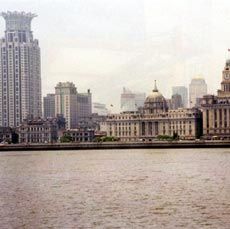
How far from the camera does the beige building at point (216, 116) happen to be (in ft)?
494

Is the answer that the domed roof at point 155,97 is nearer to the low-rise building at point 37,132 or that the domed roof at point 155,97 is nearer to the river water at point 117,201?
the low-rise building at point 37,132

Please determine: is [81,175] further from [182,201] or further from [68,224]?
[68,224]

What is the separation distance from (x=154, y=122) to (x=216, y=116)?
13893 mm

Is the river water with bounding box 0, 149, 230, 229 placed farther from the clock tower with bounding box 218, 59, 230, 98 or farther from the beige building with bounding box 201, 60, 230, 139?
the clock tower with bounding box 218, 59, 230, 98

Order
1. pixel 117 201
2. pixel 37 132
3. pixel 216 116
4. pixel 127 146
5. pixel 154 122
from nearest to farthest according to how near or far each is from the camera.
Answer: pixel 117 201, pixel 127 146, pixel 216 116, pixel 154 122, pixel 37 132

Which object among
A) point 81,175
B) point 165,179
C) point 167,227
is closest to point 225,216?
point 167,227

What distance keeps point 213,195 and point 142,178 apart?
1216 cm

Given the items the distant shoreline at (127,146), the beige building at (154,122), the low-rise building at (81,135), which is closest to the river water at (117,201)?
the distant shoreline at (127,146)

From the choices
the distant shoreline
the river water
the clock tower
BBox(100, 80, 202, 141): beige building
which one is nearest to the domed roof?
BBox(100, 80, 202, 141): beige building

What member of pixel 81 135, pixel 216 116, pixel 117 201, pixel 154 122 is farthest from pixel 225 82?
pixel 117 201

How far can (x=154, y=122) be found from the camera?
161 metres

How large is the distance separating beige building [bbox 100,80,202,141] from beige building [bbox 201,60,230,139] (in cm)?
419

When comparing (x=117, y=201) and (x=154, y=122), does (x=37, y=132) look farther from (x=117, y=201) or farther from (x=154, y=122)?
(x=117, y=201)

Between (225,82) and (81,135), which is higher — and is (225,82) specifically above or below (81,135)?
above
